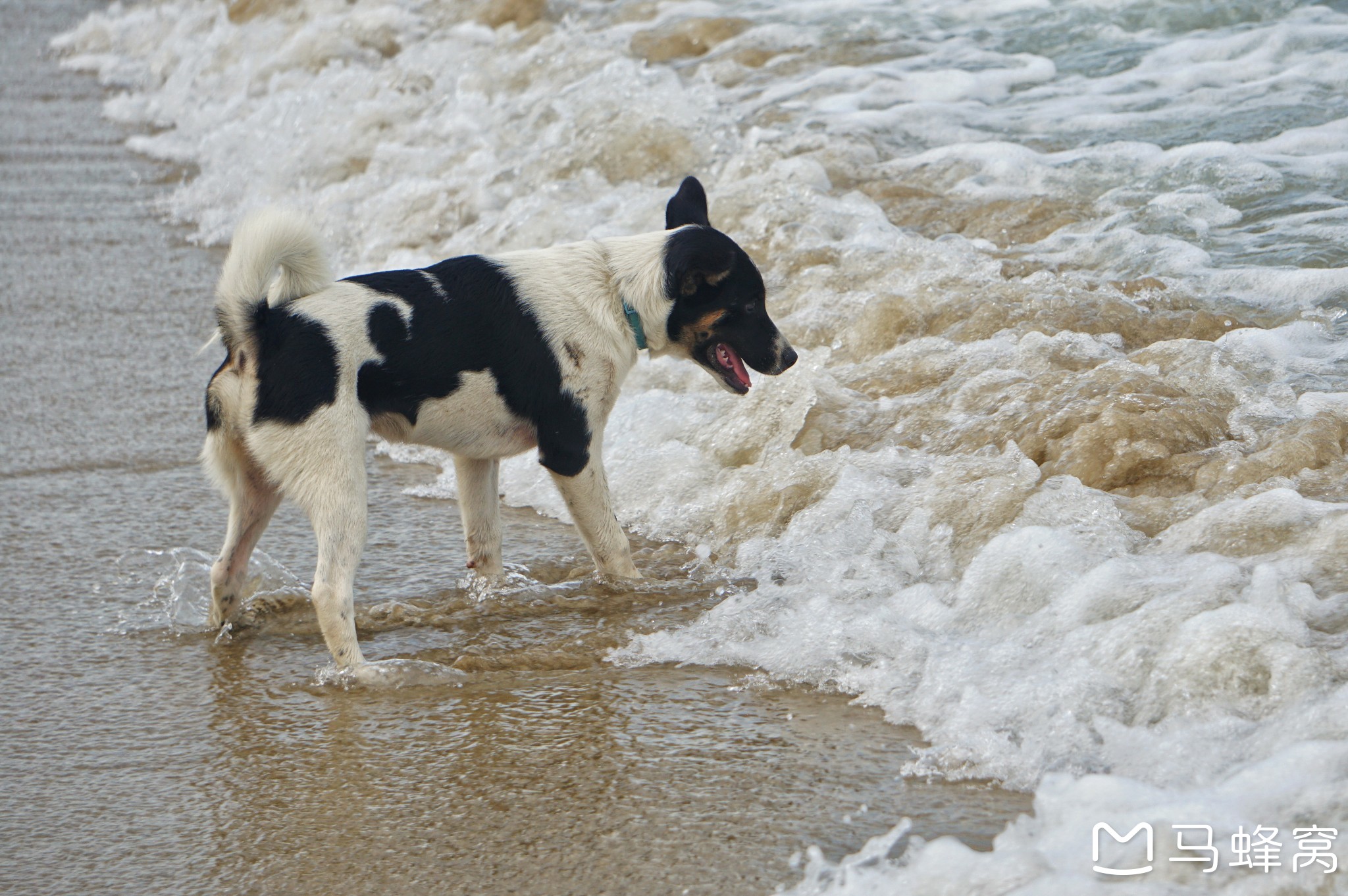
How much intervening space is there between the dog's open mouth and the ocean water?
462 millimetres

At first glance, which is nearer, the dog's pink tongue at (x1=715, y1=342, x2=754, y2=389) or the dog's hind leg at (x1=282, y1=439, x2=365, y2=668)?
the dog's hind leg at (x1=282, y1=439, x2=365, y2=668)

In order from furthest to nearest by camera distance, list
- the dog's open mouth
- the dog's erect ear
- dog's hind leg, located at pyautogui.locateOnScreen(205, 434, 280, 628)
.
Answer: the dog's erect ear → the dog's open mouth → dog's hind leg, located at pyautogui.locateOnScreen(205, 434, 280, 628)

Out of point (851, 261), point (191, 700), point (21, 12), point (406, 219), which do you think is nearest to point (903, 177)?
point (851, 261)

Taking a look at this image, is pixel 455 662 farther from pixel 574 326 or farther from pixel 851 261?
pixel 851 261

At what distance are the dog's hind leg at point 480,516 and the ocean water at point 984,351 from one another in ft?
2.37

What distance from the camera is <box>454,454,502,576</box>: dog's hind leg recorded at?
468 cm

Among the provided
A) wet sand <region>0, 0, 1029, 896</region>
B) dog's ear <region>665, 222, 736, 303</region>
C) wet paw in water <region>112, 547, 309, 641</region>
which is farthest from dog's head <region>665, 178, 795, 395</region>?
wet paw in water <region>112, 547, 309, 641</region>

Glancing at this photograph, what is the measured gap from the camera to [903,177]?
26.4ft

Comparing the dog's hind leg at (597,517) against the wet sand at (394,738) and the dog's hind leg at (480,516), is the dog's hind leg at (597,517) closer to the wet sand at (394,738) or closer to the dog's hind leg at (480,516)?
the wet sand at (394,738)

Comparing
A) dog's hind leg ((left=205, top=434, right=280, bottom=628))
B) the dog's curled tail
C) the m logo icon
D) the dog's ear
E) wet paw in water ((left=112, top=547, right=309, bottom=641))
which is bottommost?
wet paw in water ((left=112, top=547, right=309, bottom=641))

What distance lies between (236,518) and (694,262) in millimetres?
1700

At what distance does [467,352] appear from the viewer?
4262mm

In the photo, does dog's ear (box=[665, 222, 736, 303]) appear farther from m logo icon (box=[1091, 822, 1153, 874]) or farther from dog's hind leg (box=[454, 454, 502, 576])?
m logo icon (box=[1091, 822, 1153, 874])

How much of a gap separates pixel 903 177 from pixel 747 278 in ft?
12.2
